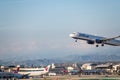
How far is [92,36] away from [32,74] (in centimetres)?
5482

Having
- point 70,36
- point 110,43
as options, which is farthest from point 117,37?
point 70,36

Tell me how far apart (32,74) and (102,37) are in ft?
174

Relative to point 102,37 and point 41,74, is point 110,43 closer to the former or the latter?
point 102,37

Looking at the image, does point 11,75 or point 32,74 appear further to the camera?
point 32,74

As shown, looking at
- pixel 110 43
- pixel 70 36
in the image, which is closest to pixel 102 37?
pixel 110 43

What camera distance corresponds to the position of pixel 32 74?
186m

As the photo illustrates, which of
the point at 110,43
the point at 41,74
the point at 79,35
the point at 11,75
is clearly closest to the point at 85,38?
the point at 79,35

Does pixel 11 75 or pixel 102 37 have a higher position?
pixel 102 37

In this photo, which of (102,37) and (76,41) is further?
(102,37)

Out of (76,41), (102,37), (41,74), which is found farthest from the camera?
(41,74)

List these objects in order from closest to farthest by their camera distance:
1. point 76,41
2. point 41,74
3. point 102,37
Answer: point 76,41 → point 102,37 → point 41,74

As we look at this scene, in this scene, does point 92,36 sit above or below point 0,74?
above

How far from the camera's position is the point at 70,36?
470 feet

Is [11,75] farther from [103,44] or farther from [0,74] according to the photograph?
[103,44]
